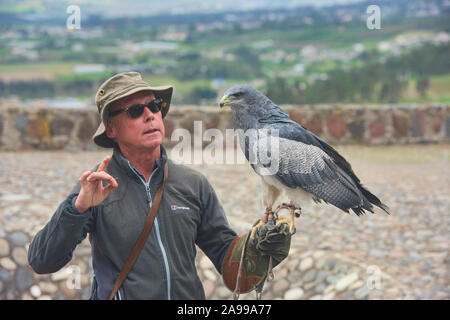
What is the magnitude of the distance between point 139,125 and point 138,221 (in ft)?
1.74

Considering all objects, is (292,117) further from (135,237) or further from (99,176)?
(99,176)

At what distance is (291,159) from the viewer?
3688 mm

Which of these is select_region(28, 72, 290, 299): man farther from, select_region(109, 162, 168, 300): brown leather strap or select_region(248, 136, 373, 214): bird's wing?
select_region(248, 136, 373, 214): bird's wing

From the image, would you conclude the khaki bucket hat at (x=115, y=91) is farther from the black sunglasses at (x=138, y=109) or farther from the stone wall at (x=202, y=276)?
the stone wall at (x=202, y=276)

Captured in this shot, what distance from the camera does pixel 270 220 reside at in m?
3.39

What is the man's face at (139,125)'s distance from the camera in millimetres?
3156

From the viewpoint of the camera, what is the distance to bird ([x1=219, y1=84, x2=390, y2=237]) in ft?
11.9

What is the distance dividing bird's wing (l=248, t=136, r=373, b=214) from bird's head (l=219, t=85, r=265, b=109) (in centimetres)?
28

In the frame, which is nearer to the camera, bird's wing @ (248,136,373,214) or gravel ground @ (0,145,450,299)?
bird's wing @ (248,136,373,214)

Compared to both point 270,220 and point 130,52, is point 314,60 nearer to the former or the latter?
point 130,52

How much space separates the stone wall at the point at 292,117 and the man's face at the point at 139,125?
8.53 meters

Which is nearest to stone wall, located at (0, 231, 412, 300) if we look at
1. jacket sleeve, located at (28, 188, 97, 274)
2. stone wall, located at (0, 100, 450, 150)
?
jacket sleeve, located at (28, 188, 97, 274)

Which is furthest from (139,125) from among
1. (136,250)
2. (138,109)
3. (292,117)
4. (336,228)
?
(292,117)

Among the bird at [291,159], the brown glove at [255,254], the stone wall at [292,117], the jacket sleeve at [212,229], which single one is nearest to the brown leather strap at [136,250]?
the jacket sleeve at [212,229]
